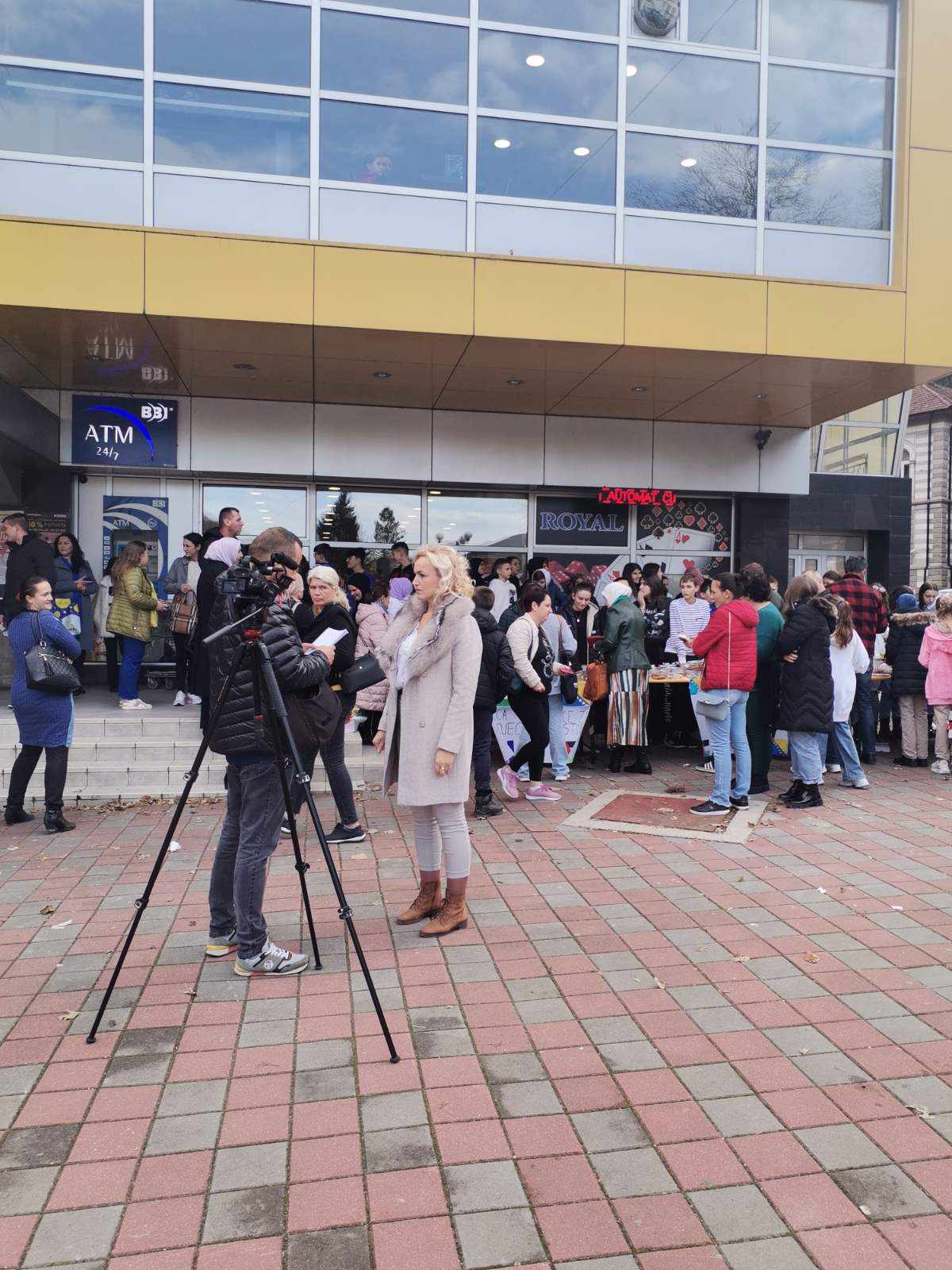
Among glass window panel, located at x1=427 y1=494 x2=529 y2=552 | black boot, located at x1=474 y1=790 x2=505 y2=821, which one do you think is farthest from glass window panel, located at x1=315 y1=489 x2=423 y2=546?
black boot, located at x1=474 y1=790 x2=505 y2=821

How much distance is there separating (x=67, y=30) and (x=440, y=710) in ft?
31.6

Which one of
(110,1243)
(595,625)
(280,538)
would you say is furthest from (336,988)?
(595,625)

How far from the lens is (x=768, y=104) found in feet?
37.4

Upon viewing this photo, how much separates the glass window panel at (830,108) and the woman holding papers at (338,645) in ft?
30.1

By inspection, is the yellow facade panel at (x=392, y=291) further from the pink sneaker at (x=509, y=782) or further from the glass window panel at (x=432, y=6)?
the pink sneaker at (x=509, y=782)

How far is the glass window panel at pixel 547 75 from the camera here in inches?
422

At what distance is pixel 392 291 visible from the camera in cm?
976

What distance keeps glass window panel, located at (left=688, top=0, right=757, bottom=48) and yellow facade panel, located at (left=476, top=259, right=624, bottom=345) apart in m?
3.73

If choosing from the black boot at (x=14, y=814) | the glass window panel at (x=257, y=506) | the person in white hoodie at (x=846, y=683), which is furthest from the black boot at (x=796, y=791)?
the glass window panel at (x=257, y=506)

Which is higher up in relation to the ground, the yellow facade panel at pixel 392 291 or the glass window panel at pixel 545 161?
the glass window panel at pixel 545 161

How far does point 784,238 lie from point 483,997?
418 inches

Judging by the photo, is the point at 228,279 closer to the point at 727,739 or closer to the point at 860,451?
the point at 727,739

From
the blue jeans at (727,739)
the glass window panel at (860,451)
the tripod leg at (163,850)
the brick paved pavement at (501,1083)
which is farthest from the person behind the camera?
the glass window panel at (860,451)

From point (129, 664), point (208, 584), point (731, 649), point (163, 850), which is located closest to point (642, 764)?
point (731, 649)
